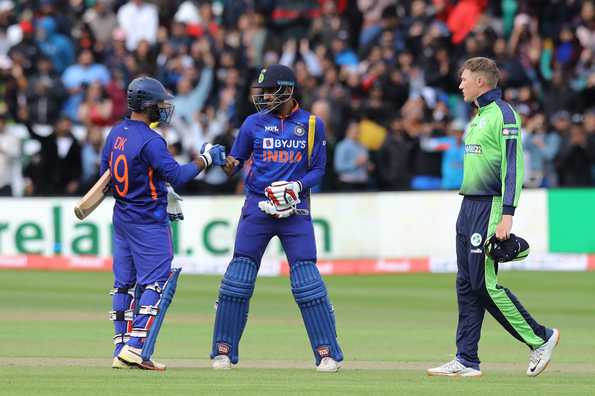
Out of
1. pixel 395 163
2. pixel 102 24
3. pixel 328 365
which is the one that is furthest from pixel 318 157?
pixel 102 24

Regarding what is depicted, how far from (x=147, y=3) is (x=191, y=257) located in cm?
746

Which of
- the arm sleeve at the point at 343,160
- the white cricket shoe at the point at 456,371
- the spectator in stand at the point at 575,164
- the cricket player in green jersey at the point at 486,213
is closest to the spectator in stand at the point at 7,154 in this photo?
the arm sleeve at the point at 343,160

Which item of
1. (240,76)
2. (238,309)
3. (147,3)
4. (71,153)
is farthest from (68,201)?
(238,309)

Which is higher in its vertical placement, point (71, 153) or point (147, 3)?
point (147, 3)

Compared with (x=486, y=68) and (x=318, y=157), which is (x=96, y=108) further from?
(x=486, y=68)

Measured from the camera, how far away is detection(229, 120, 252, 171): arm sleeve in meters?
11.6

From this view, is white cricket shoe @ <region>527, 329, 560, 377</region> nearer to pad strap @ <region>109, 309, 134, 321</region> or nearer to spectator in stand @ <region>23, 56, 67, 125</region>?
pad strap @ <region>109, 309, 134, 321</region>

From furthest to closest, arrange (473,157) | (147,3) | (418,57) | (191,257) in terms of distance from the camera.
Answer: (147,3), (418,57), (191,257), (473,157)

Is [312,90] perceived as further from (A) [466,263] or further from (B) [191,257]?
(A) [466,263]

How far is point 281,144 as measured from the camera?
Answer: 1154 cm

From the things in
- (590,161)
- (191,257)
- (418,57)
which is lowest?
(191,257)

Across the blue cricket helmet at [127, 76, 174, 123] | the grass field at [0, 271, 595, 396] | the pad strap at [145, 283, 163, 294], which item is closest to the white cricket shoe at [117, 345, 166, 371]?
the grass field at [0, 271, 595, 396]

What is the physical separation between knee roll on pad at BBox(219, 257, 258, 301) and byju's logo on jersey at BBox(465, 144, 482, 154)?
1909 millimetres

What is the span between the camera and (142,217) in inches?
451
